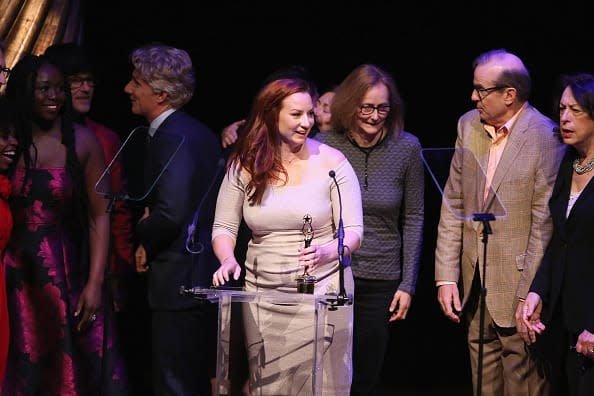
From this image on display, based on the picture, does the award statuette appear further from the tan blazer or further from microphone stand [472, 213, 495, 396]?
the tan blazer

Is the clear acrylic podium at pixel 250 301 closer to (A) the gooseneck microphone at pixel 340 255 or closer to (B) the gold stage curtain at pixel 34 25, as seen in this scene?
(A) the gooseneck microphone at pixel 340 255

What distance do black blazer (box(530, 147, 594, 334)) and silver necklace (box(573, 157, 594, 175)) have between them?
20 mm

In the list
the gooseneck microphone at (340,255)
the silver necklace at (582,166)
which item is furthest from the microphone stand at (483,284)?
the gooseneck microphone at (340,255)

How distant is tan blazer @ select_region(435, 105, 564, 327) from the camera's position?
4.14m

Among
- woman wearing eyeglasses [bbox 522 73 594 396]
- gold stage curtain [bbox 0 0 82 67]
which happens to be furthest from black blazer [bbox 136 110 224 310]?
woman wearing eyeglasses [bbox 522 73 594 396]

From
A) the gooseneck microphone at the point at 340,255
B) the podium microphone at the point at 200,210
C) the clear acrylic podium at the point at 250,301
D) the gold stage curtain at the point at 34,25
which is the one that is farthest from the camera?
the gold stage curtain at the point at 34,25

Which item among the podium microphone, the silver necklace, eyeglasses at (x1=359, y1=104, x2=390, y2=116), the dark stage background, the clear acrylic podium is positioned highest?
the dark stage background

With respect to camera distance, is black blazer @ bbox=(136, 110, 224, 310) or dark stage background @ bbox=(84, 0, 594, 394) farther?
dark stage background @ bbox=(84, 0, 594, 394)

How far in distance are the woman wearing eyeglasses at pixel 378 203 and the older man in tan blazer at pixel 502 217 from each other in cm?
16

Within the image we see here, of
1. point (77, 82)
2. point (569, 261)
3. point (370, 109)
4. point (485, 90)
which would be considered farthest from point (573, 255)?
point (77, 82)

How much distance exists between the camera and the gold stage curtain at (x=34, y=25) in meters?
5.46

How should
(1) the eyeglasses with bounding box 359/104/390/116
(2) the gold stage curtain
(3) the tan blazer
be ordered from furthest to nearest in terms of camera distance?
(2) the gold stage curtain
(1) the eyeglasses with bounding box 359/104/390/116
(3) the tan blazer

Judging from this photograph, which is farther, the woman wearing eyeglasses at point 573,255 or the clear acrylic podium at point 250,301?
the woman wearing eyeglasses at point 573,255

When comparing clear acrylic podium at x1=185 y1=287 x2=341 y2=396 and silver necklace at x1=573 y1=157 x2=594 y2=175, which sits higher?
silver necklace at x1=573 y1=157 x2=594 y2=175
